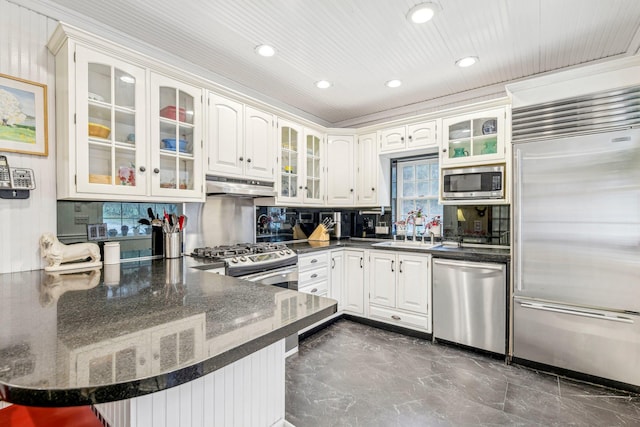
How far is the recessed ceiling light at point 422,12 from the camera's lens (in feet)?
6.31

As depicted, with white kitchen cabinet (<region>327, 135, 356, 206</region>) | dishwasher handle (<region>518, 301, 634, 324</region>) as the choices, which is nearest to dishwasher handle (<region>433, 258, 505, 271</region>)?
dishwasher handle (<region>518, 301, 634, 324</region>)

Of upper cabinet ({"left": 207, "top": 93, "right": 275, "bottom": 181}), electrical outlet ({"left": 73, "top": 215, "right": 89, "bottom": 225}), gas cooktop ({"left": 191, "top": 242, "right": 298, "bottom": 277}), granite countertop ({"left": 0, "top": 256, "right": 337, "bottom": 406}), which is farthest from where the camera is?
upper cabinet ({"left": 207, "top": 93, "right": 275, "bottom": 181})

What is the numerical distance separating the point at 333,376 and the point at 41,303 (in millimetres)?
1849

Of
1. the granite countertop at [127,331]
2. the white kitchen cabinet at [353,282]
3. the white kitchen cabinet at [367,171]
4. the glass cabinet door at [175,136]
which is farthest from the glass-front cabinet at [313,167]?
the granite countertop at [127,331]

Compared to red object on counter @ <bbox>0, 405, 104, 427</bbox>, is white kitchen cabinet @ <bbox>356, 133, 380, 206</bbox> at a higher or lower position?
higher

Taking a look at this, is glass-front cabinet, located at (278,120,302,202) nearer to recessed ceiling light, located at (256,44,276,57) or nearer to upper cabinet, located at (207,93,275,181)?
upper cabinet, located at (207,93,275,181)

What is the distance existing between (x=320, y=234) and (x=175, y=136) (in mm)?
2030

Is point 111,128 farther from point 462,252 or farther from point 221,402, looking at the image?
point 462,252

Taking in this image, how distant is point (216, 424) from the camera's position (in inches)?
45.5

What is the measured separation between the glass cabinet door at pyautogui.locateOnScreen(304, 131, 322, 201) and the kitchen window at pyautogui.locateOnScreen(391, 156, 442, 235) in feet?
3.23

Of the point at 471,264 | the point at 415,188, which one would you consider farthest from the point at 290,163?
the point at 471,264

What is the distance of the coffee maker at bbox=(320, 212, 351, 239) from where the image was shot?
4086 mm

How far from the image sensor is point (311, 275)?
3.07 metres

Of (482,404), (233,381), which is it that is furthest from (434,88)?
(233,381)
